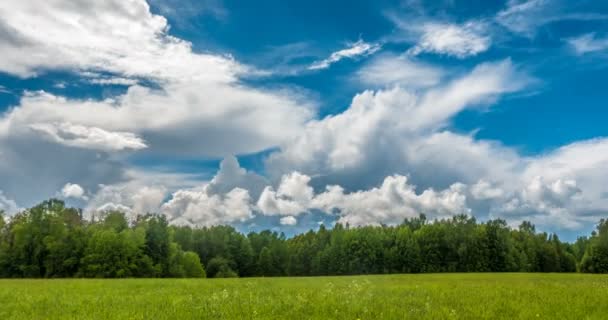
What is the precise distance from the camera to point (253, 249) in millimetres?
122188

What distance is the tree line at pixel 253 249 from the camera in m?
80.3

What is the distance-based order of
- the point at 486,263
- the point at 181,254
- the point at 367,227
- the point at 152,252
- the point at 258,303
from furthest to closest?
the point at 367,227, the point at 486,263, the point at 181,254, the point at 152,252, the point at 258,303

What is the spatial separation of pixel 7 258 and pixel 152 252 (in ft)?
75.2

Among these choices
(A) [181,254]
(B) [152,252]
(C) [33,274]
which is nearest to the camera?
(C) [33,274]

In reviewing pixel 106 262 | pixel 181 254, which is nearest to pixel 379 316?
pixel 106 262

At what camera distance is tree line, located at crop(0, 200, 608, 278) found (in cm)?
8031

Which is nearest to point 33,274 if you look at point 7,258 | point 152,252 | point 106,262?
point 7,258

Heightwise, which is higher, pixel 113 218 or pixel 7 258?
pixel 113 218

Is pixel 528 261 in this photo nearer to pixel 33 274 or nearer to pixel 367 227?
pixel 367 227

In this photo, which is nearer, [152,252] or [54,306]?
[54,306]

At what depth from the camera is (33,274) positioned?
78938mm

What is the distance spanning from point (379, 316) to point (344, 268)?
10620 centimetres

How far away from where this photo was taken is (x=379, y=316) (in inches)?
497

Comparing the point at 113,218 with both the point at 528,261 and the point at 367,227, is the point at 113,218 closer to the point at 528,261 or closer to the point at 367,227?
the point at 367,227
